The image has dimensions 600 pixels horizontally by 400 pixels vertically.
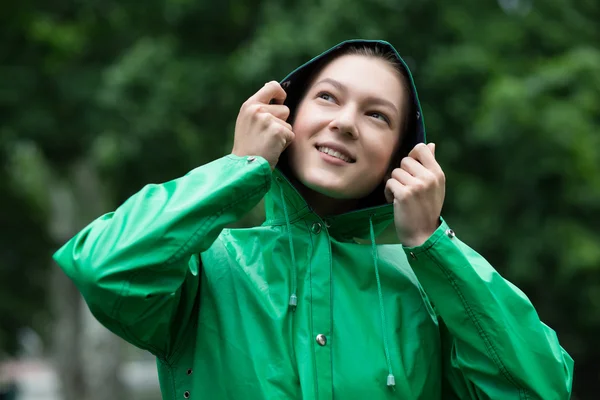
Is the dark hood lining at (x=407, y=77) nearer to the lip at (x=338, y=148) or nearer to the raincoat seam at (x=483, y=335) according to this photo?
the lip at (x=338, y=148)

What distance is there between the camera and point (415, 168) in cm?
210

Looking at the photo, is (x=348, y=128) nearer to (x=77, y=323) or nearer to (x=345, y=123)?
(x=345, y=123)

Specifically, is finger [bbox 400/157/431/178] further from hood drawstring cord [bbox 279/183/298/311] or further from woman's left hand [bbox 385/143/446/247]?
hood drawstring cord [bbox 279/183/298/311]

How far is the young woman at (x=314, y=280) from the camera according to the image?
187 centimetres

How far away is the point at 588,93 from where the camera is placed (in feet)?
29.0

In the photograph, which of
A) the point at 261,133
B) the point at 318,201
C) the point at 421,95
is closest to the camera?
the point at 261,133

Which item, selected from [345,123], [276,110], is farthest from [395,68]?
[276,110]

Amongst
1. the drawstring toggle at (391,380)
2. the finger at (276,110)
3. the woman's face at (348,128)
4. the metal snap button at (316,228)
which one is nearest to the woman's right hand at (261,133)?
the finger at (276,110)

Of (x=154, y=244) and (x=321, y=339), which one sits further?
(x=321, y=339)

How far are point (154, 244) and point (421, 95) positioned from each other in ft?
27.1

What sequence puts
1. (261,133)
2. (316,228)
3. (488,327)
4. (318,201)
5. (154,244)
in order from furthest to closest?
1. (318,201)
2. (316,228)
3. (261,133)
4. (488,327)
5. (154,244)

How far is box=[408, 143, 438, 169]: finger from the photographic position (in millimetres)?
2109

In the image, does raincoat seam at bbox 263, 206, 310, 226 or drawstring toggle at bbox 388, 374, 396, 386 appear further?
raincoat seam at bbox 263, 206, 310, 226

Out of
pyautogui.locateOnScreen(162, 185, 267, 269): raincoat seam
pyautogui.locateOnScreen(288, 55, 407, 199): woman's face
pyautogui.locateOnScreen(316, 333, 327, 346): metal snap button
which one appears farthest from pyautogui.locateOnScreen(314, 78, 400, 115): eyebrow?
pyautogui.locateOnScreen(316, 333, 327, 346): metal snap button
